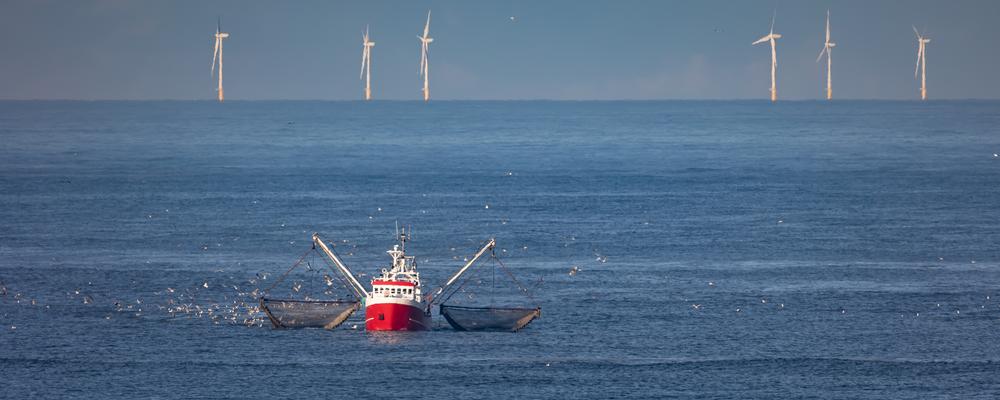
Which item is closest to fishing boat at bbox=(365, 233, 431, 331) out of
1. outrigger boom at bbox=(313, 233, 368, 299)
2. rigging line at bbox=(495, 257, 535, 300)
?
outrigger boom at bbox=(313, 233, 368, 299)

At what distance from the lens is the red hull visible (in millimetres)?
101500

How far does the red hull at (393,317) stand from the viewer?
102 meters

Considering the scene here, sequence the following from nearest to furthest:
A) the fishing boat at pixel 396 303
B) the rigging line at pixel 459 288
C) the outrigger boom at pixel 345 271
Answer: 1. the fishing boat at pixel 396 303
2. the outrigger boom at pixel 345 271
3. the rigging line at pixel 459 288

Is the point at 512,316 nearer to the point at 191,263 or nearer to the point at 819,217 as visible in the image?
the point at 191,263

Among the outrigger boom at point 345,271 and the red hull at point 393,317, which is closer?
the red hull at point 393,317

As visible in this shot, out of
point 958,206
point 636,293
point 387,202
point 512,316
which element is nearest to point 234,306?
point 512,316

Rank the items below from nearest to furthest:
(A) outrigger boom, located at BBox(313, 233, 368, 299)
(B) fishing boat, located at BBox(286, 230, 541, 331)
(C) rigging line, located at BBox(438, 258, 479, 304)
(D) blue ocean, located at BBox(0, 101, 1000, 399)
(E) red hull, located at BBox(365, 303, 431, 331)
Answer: (D) blue ocean, located at BBox(0, 101, 1000, 399)
(B) fishing boat, located at BBox(286, 230, 541, 331)
(E) red hull, located at BBox(365, 303, 431, 331)
(A) outrigger boom, located at BBox(313, 233, 368, 299)
(C) rigging line, located at BBox(438, 258, 479, 304)

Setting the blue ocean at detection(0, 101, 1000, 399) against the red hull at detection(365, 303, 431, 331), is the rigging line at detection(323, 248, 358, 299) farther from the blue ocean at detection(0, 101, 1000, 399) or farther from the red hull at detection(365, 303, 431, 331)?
the red hull at detection(365, 303, 431, 331)

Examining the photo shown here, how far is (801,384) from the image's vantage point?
296ft

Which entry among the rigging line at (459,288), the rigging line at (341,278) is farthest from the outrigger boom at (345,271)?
the rigging line at (459,288)

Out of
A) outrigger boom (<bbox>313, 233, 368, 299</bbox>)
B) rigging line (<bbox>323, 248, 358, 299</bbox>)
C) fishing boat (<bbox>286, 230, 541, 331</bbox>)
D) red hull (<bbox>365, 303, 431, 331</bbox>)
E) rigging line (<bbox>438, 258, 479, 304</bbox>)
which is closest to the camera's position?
fishing boat (<bbox>286, 230, 541, 331</bbox>)

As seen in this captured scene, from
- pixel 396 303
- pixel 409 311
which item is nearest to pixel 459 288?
pixel 409 311

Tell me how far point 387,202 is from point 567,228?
Answer: 37258mm

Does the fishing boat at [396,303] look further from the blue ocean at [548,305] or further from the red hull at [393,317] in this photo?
the blue ocean at [548,305]
